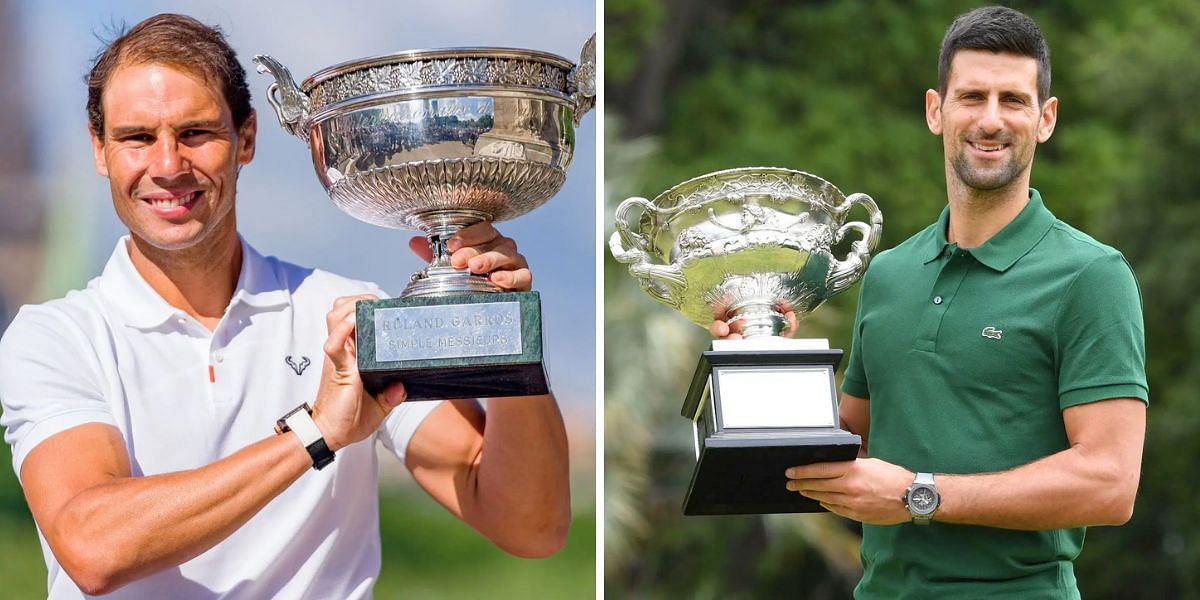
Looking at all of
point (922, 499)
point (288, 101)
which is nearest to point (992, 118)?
point (922, 499)

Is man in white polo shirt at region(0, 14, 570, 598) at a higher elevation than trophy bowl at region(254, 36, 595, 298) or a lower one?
lower

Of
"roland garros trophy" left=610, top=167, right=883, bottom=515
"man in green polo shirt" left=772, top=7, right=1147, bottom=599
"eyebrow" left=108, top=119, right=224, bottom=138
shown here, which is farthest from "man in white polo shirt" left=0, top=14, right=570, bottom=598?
"man in green polo shirt" left=772, top=7, right=1147, bottom=599

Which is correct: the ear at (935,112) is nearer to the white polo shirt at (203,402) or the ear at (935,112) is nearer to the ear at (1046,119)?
the ear at (1046,119)

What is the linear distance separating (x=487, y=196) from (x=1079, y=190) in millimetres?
8579

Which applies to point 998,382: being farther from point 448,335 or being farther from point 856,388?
point 448,335

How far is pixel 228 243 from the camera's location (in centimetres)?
288

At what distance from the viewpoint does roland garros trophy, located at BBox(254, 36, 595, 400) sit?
8.29ft

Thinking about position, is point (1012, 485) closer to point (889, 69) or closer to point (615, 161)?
point (615, 161)

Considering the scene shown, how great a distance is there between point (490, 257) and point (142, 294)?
1.99 feet

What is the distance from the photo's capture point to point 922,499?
242cm

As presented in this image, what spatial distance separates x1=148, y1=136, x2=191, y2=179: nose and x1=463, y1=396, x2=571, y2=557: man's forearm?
2.07 ft

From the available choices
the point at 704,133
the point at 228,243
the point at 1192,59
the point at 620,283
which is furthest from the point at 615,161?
the point at 228,243

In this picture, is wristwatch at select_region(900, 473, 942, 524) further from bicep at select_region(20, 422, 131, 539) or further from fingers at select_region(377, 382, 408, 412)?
bicep at select_region(20, 422, 131, 539)

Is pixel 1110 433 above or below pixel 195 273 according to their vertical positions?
below
